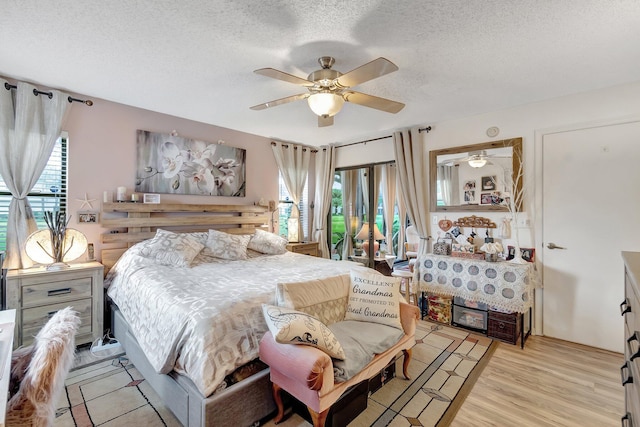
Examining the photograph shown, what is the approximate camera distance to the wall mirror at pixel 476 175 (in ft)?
10.8

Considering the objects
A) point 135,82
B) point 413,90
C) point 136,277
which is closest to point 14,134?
point 135,82

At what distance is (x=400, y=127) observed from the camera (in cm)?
413

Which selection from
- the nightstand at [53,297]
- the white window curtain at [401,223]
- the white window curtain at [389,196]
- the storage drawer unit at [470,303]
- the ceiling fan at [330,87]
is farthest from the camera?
the white window curtain at [389,196]

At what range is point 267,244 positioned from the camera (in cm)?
377

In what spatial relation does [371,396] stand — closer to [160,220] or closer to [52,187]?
[160,220]

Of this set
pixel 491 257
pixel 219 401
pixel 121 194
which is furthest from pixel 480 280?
pixel 121 194

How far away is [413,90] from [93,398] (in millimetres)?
3693

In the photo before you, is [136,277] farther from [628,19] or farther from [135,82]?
[628,19]

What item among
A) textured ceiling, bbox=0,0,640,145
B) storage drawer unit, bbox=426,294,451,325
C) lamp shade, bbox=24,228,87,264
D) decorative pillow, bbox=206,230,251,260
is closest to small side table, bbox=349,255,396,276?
storage drawer unit, bbox=426,294,451,325

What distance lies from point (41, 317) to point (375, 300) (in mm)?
2896

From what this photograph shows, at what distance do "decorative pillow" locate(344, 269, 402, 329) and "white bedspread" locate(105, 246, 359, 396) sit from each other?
387mm

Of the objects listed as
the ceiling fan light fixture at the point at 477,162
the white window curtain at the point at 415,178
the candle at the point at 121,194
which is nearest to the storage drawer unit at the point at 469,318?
the white window curtain at the point at 415,178

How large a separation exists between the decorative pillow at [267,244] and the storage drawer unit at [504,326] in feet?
8.45

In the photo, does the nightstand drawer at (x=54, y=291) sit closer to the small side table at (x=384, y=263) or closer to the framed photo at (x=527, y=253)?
the small side table at (x=384, y=263)
